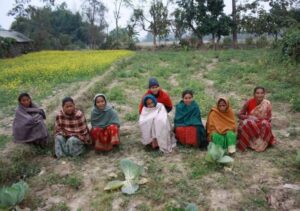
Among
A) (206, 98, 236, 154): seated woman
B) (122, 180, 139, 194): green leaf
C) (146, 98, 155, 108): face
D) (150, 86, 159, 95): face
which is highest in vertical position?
(150, 86, 159, 95): face

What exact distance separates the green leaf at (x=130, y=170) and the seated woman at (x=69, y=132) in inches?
47.1

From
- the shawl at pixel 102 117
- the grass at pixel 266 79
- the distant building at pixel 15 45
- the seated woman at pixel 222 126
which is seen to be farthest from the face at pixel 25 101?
the distant building at pixel 15 45

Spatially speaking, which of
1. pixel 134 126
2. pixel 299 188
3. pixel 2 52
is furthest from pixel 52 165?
pixel 2 52

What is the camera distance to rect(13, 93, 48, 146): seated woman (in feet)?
17.9

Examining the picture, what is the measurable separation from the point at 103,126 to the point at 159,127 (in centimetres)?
87

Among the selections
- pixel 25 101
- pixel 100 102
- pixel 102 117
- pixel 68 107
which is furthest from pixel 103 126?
pixel 25 101

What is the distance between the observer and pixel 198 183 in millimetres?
4273

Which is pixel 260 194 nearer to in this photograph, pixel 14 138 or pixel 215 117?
pixel 215 117

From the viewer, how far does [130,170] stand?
171 inches

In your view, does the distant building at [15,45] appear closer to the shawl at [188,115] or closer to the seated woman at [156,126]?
the seated woman at [156,126]

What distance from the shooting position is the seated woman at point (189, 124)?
17.6ft

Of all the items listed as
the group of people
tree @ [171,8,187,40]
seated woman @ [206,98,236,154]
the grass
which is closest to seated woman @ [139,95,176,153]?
the group of people

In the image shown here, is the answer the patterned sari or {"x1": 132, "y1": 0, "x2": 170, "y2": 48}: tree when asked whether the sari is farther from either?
{"x1": 132, "y1": 0, "x2": 170, "y2": 48}: tree

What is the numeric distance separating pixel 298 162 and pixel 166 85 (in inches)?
244
